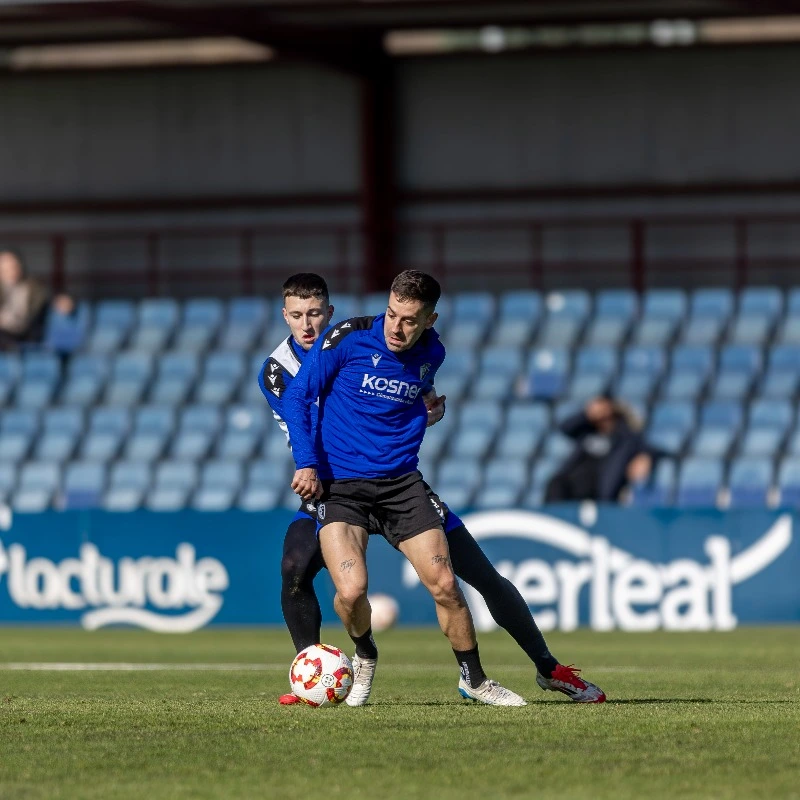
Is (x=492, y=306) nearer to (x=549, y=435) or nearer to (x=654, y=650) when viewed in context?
(x=549, y=435)

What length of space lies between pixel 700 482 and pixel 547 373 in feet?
9.22

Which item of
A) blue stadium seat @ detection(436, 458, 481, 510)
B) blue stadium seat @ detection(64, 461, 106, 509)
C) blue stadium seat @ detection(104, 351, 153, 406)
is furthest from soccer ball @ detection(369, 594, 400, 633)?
blue stadium seat @ detection(104, 351, 153, 406)

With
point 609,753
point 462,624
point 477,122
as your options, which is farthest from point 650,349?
point 609,753

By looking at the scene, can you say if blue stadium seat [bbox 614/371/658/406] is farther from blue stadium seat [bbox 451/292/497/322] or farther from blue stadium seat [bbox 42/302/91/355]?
blue stadium seat [bbox 42/302/91/355]

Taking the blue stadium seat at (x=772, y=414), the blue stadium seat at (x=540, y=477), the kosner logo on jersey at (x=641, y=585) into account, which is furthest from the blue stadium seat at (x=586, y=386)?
the kosner logo on jersey at (x=641, y=585)

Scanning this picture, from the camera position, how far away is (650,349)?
2098 centimetres

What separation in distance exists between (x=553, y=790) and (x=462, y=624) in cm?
260

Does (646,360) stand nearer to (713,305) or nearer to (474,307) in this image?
(713,305)

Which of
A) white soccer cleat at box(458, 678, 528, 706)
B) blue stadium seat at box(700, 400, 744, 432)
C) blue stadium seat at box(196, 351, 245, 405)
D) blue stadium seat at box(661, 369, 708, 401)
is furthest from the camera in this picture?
blue stadium seat at box(196, 351, 245, 405)

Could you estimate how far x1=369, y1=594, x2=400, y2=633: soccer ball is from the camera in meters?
16.9

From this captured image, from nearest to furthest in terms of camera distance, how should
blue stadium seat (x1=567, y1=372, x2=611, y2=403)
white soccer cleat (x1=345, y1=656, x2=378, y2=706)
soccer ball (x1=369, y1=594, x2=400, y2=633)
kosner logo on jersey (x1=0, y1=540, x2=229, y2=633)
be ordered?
1. white soccer cleat (x1=345, y1=656, x2=378, y2=706)
2. soccer ball (x1=369, y1=594, x2=400, y2=633)
3. kosner logo on jersey (x1=0, y1=540, x2=229, y2=633)
4. blue stadium seat (x1=567, y1=372, x2=611, y2=403)

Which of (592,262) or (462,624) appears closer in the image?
(462,624)

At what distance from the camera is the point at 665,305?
21.7m

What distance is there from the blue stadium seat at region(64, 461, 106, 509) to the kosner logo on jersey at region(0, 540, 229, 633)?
271 centimetres
